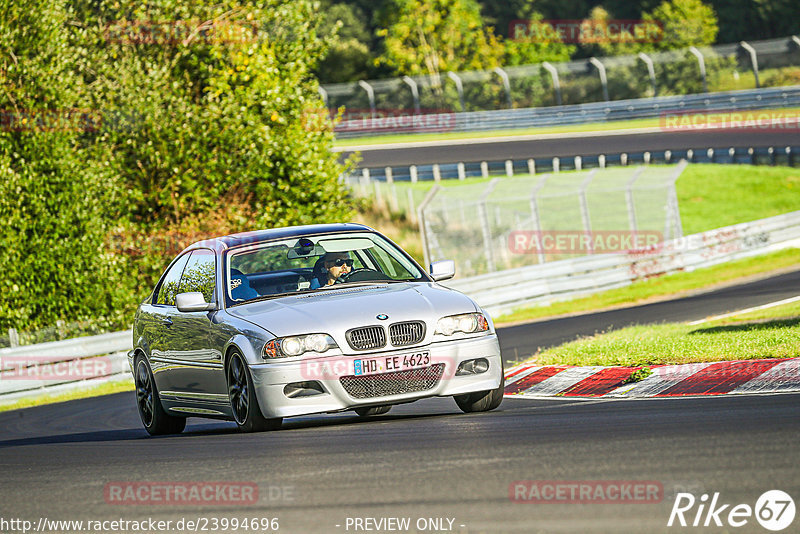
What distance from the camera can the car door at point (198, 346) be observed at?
9.48 m

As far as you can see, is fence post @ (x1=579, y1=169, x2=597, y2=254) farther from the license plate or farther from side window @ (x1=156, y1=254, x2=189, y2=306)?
the license plate

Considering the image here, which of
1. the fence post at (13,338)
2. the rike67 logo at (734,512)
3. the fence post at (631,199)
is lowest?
the fence post at (631,199)

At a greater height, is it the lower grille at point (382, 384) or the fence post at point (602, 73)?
the lower grille at point (382, 384)

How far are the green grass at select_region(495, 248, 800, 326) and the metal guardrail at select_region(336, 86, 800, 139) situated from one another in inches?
770

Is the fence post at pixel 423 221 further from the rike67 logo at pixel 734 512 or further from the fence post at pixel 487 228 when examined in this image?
the rike67 logo at pixel 734 512

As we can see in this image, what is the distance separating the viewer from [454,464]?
641 centimetres

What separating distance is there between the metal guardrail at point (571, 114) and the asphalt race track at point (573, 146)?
2217mm

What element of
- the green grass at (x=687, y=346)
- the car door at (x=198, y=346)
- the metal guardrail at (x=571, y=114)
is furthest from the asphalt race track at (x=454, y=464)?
the metal guardrail at (x=571, y=114)

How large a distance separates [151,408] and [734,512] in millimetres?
6832

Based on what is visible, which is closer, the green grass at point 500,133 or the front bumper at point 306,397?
the front bumper at point 306,397

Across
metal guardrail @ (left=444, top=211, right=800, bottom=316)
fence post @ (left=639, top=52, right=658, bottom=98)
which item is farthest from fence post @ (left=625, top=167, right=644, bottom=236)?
fence post @ (left=639, top=52, right=658, bottom=98)

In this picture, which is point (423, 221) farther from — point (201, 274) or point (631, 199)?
point (201, 274)

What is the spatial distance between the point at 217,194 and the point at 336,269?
16186 millimetres

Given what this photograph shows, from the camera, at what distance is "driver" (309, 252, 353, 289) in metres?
9.85
